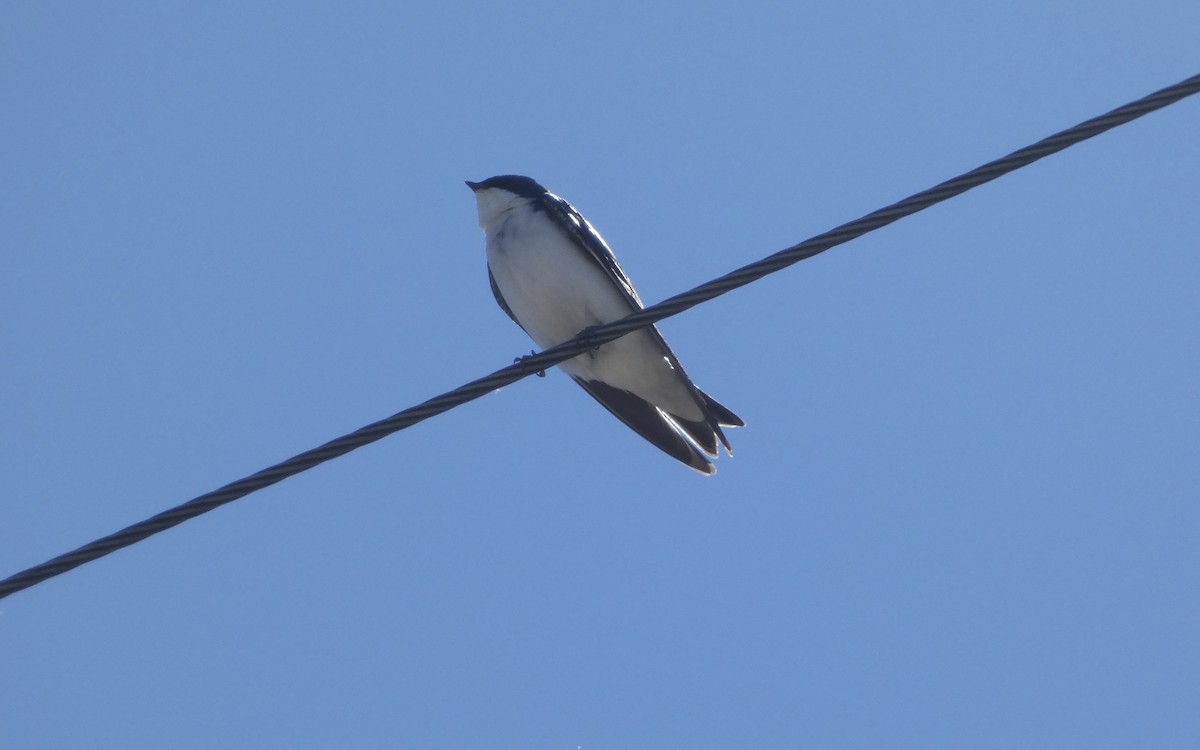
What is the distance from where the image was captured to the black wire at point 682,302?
3.54m

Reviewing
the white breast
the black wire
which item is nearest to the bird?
the white breast

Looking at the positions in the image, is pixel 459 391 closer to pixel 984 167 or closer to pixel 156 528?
pixel 156 528

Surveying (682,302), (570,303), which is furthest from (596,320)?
(682,302)

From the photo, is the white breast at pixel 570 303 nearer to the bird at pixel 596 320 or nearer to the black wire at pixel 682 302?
the bird at pixel 596 320

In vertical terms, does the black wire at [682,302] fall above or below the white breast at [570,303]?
below

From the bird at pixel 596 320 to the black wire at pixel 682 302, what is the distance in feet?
7.35

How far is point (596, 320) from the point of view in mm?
6434

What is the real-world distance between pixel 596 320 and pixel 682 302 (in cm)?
235

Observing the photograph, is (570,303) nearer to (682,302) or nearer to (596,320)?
(596,320)

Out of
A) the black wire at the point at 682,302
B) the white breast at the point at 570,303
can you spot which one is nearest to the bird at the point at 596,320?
the white breast at the point at 570,303

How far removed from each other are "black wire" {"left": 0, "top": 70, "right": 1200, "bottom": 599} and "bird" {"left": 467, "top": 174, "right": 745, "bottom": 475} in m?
2.24

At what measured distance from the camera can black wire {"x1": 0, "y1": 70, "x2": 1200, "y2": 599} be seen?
354 cm

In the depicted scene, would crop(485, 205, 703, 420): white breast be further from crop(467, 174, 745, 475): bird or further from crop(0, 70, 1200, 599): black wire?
crop(0, 70, 1200, 599): black wire

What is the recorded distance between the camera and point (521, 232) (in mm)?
6523
